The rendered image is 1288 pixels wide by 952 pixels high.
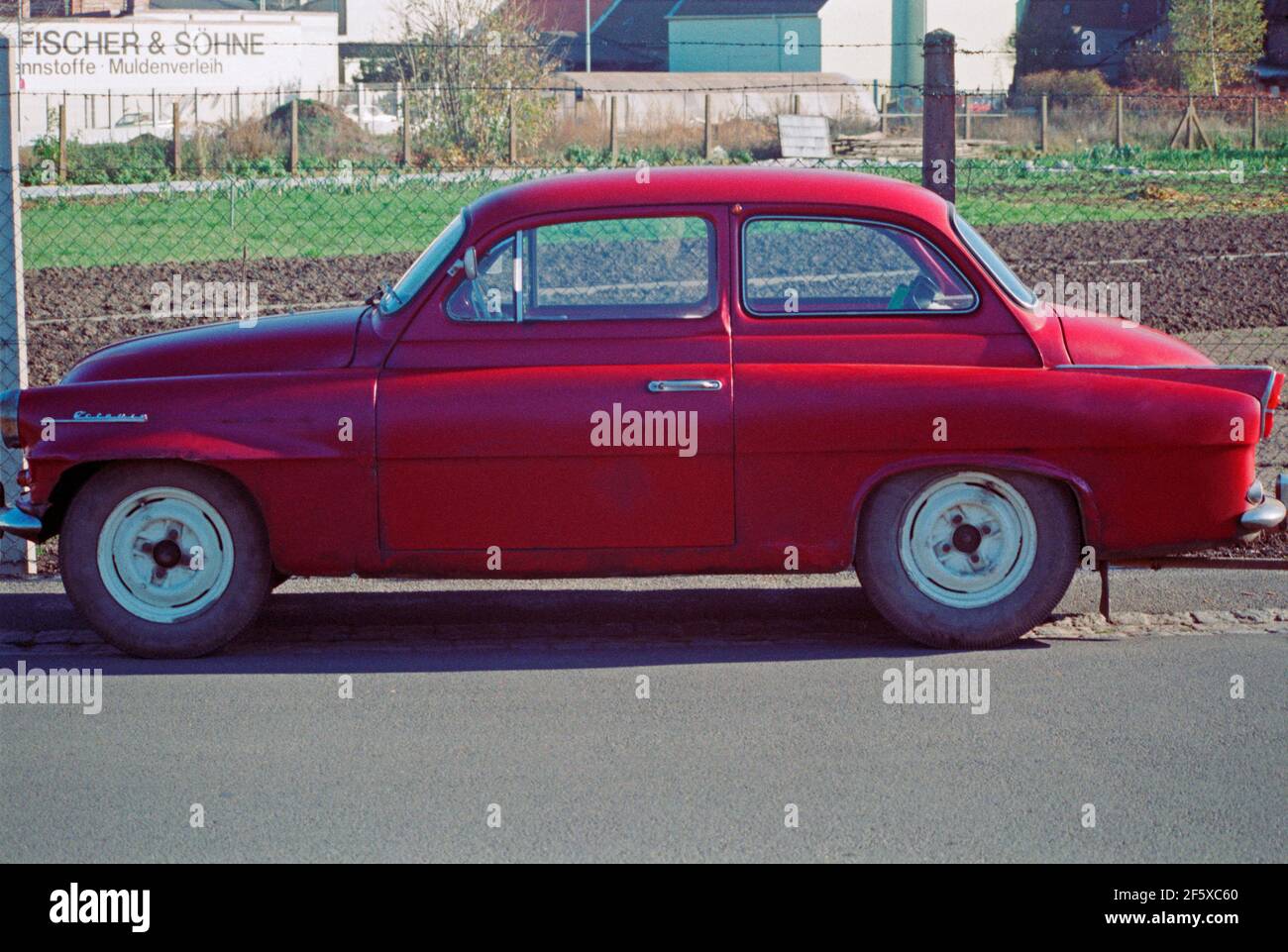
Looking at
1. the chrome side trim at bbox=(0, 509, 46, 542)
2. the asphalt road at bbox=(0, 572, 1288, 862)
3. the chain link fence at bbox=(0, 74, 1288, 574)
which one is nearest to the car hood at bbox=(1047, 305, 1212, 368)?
the asphalt road at bbox=(0, 572, 1288, 862)

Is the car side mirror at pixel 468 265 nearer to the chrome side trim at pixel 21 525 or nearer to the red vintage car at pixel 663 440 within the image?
the red vintage car at pixel 663 440

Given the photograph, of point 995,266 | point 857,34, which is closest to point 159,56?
point 857,34

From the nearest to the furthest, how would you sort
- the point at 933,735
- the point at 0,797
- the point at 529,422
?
the point at 0,797
the point at 933,735
the point at 529,422

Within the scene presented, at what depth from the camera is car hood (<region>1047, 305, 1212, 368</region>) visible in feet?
22.3

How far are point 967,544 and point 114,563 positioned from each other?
3.20 m

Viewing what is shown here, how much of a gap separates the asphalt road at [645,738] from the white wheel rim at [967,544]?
0.27 meters

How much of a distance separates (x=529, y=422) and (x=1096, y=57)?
6137 cm

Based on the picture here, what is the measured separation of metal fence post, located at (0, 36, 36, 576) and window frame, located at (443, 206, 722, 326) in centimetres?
260

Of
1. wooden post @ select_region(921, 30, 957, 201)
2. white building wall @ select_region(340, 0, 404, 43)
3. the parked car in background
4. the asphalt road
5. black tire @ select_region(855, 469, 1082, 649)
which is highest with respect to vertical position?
white building wall @ select_region(340, 0, 404, 43)

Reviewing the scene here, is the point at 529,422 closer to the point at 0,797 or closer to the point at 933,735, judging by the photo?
the point at 933,735

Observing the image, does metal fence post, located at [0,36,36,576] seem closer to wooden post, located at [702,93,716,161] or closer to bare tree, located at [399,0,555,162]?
bare tree, located at [399,0,555,162]

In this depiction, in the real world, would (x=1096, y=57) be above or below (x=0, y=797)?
above
